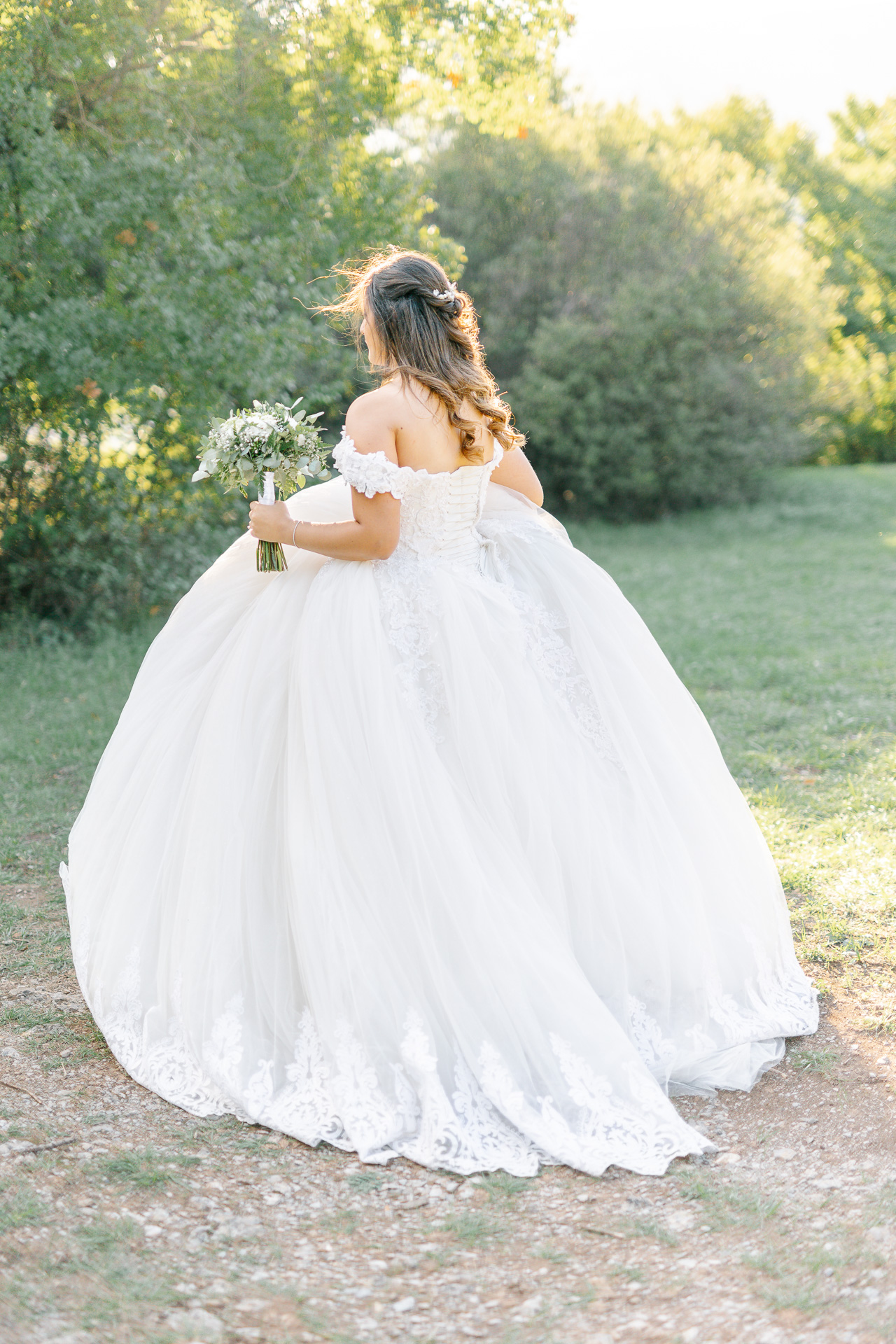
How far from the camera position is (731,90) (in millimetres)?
30906

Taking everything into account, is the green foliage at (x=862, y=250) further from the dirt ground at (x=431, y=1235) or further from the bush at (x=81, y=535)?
the dirt ground at (x=431, y=1235)

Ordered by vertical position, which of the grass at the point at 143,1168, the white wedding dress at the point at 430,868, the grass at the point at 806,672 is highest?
the white wedding dress at the point at 430,868

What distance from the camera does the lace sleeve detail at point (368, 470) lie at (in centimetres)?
312

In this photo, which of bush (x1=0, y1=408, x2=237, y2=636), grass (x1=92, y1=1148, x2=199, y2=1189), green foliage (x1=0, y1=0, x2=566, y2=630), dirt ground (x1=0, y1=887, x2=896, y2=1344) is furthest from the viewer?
bush (x1=0, y1=408, x2=237, y2=636)

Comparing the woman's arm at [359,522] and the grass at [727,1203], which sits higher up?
the woman's arm at [359,522]

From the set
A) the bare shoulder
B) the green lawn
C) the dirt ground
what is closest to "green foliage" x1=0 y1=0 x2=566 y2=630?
the green lawn

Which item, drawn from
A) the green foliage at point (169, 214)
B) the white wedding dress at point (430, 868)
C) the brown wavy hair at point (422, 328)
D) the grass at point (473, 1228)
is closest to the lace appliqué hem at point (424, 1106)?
the white wedding dress at point (430, 868)

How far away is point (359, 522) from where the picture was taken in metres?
3.21

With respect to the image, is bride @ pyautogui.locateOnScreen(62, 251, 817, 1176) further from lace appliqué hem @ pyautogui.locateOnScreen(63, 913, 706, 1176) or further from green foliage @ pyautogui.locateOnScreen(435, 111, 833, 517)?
green foliage @ pyautogui.locateOnScreen(435, 111, 833, 517)

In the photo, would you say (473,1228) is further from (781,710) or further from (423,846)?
(781,710)

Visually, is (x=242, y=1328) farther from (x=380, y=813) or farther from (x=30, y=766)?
(x=30, y=766)

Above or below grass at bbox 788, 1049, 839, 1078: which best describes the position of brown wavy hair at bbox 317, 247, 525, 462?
above

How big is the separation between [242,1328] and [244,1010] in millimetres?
941

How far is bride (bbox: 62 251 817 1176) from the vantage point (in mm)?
2924
